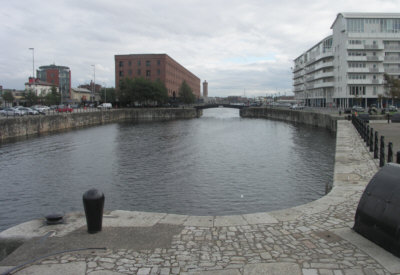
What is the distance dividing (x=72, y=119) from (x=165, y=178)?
4912cm

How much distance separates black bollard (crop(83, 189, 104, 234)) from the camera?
305 inches

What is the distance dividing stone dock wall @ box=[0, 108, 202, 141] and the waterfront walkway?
40.7m

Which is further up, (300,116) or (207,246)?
(300,116)

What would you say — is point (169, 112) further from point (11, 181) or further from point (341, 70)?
point (11, 181)

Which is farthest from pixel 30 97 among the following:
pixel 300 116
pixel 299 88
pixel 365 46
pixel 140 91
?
pixel 299 88

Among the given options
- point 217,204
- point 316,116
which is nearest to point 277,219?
point 217,204

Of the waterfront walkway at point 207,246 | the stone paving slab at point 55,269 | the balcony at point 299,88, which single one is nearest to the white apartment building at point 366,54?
the balcony at point 299,88

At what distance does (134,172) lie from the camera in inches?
918

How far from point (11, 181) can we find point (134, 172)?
7377mm

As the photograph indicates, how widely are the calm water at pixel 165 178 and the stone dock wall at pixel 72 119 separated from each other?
401 inches

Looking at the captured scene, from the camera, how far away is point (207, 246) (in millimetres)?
7168

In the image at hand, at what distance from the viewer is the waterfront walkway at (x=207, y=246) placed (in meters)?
6.22

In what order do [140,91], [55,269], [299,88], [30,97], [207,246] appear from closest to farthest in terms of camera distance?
[55,269] → [207,246] → [30,97] → [140,91] → [299,88]

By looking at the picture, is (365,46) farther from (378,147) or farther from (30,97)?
(30,97)
